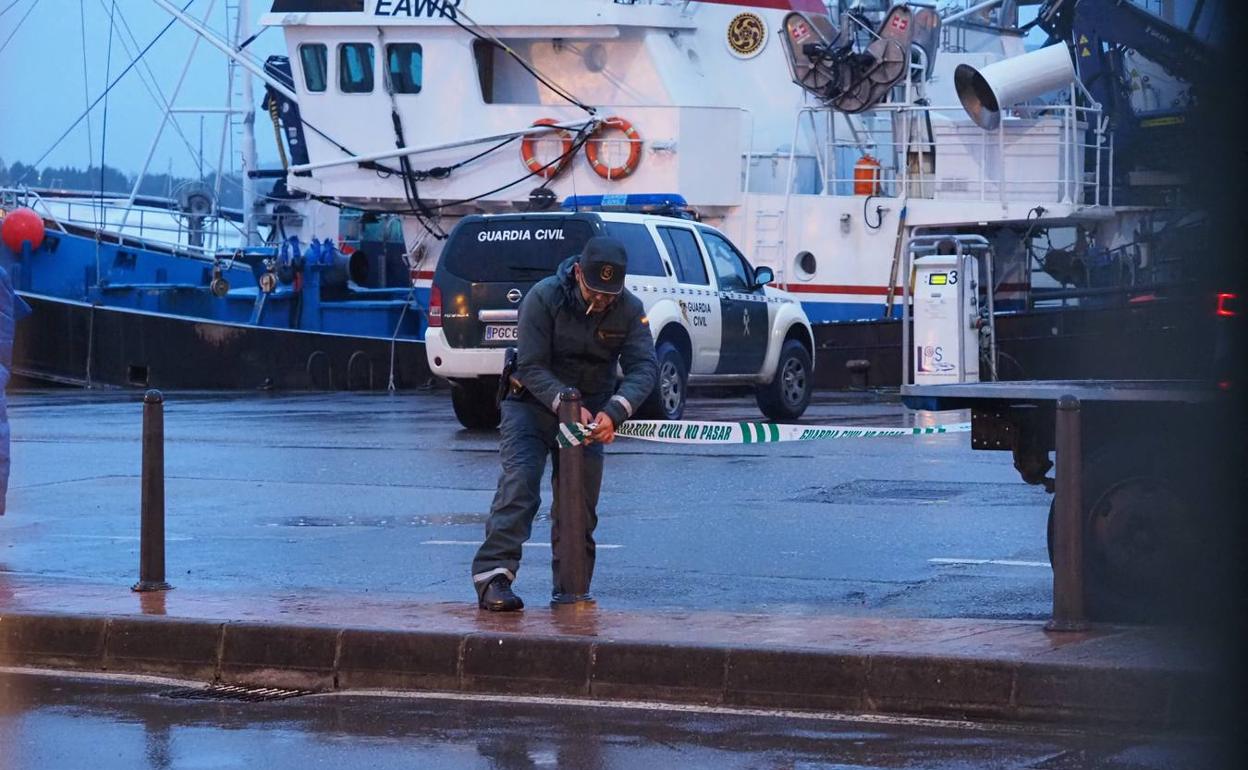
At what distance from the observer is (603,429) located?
26.7 ft

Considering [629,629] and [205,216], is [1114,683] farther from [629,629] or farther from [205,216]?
[205,216]

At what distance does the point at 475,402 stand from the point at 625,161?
820cm

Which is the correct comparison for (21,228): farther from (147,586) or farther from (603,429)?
(603,429)

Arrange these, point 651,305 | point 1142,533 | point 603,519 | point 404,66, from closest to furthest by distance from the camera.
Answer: point 1142,533 → point 603,519 → point 651,305 → point 404,66

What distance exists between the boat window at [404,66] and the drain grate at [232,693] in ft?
66.4

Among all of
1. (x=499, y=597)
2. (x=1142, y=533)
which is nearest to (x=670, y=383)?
(x=499, y=597)

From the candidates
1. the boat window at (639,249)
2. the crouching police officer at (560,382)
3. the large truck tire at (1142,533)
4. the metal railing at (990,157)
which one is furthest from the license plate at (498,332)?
the large truck tire at (1142,533)

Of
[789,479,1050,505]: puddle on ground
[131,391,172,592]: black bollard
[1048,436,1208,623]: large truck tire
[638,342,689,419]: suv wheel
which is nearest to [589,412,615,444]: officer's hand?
[1048,436,1208,623]: large truck tire

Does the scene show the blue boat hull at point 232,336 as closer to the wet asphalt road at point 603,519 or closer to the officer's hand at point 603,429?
the wet asphalt road at point 603,519

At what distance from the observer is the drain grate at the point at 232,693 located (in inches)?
291

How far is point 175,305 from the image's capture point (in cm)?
3102

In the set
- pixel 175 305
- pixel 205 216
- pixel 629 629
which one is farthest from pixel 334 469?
pixel 205 216

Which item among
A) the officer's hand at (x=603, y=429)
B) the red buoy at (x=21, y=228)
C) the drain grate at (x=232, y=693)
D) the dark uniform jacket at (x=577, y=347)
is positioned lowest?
the drain grate at (x=232, y=693)

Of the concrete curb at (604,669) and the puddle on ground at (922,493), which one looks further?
the puddle on ground at (922,493)
